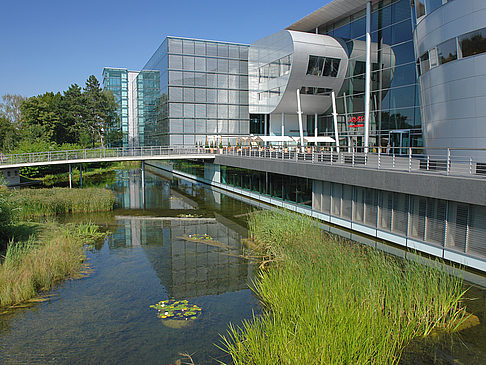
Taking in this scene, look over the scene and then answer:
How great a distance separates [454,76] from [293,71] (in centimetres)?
2047

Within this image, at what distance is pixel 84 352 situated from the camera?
855cm

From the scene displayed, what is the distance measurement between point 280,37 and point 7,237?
29224 mm

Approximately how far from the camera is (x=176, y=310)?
35.1ft

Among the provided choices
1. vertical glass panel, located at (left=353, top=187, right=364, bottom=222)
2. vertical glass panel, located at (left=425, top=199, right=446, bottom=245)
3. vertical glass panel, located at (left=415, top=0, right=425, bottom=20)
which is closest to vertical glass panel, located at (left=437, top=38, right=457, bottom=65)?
vertical glass panel, located at (left=415, top=0, right=425, bottom=20)

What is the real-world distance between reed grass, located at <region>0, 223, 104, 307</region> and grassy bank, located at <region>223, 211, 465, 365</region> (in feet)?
20.7

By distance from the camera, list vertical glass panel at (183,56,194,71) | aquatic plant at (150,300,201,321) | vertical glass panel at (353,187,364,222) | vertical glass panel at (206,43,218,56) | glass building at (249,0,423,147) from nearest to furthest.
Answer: aquatic plant at (150,300,201,321) → vertical glass panel at (353,187,364,222) → glass building at (249,0,423,147) → vertical glass panel at (183,56,194,71) → vertical glass panel at (206,43,218,56)

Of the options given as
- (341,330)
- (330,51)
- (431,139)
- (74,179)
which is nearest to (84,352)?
(341,330)

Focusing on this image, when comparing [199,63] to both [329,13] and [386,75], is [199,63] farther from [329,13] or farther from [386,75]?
[386,75]

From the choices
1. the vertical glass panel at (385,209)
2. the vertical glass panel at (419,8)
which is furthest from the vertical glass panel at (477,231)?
the vertical glass panel at (419,8)

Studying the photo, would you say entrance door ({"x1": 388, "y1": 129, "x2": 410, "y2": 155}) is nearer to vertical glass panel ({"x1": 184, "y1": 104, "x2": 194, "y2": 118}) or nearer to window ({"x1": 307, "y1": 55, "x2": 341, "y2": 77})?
window ({"x1": 307, "y1": 55, "x2": 341, "y2": 77})

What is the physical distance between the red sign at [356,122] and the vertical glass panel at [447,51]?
15.1 meters

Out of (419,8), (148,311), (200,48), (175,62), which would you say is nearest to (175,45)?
(175,62)

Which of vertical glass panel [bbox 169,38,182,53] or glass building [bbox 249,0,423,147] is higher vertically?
vertical glass panel [bbox 169,38,182,53]

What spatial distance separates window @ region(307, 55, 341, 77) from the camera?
34.7 meters
